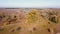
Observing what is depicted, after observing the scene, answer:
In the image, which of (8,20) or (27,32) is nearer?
(27,32)

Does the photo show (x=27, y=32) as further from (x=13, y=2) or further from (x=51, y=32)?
(x=13, y=2)

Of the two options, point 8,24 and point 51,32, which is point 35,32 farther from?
point 8,24

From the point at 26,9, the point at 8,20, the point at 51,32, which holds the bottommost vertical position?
the point at 51,32

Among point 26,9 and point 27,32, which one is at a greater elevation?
point 26,9

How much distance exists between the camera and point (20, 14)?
4.69ft

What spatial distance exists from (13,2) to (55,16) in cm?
59

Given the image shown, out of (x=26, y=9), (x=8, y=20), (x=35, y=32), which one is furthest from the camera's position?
(x=26, y=9)

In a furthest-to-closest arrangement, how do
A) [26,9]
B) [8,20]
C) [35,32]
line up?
[26,9], [8,20], [35,32]

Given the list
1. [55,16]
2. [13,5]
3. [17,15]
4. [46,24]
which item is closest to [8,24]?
[17,15]

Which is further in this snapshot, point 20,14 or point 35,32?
point 20,14

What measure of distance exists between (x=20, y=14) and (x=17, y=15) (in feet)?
0.14

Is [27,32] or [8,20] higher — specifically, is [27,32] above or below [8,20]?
below

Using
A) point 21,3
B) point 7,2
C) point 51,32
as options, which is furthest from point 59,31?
point 7,2

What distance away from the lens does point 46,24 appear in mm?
1317
